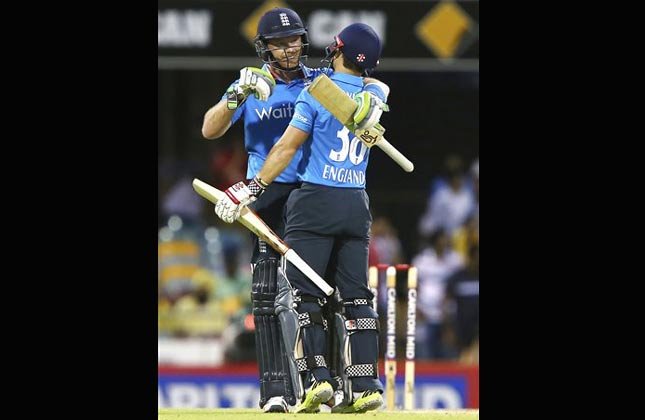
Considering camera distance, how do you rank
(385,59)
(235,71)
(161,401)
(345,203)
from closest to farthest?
(345,203), (161,401), (385,59), (235,71)

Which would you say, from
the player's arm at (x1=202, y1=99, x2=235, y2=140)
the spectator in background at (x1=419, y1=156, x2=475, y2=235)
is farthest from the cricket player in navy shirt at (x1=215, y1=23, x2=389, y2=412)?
the spectator in background at (x1=419, y1=156, x2=475, y2=235)

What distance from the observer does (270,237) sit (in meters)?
6.75

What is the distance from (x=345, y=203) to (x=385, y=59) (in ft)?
20.0

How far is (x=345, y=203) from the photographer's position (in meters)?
6.65

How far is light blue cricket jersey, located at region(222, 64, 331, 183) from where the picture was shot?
698cm

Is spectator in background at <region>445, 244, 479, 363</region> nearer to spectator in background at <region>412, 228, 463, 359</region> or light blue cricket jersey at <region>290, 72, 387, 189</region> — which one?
spectator in background at <region>412, 228, 463, 359</region>

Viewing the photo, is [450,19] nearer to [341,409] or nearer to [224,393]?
[224,393]

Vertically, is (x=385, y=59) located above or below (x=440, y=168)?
above

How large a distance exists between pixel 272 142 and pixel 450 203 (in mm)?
7443

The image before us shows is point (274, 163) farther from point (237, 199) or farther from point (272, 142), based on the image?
point (272, 142)

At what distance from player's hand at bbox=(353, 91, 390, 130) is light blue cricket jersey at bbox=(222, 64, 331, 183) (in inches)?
21.7

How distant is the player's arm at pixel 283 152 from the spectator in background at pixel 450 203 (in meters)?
7.57
